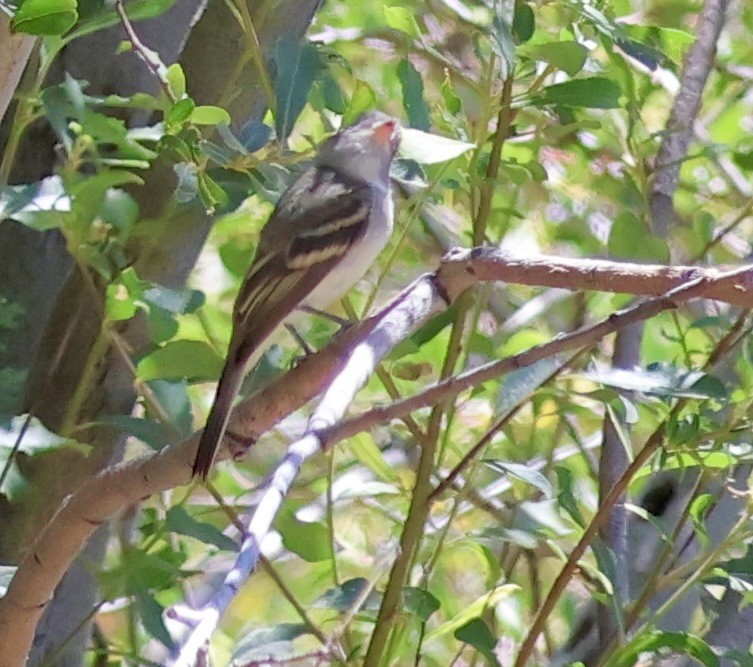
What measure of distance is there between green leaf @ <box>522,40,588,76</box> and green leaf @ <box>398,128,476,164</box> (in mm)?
142

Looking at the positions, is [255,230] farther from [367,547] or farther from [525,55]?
[525,55]

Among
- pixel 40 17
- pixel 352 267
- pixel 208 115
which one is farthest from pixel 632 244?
pixel 40 17

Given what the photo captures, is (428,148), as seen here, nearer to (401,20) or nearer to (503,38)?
(503,38)

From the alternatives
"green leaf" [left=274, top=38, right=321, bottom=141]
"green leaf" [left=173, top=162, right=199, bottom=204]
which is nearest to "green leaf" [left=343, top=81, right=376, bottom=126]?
"green leaf" [left=274, top=38, right=321, bottom=141]

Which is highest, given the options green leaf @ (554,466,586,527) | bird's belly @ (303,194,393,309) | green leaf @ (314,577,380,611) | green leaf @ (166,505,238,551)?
bird's belly @ (303,194,393,309)

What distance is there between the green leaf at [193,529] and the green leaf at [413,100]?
391 millimetres

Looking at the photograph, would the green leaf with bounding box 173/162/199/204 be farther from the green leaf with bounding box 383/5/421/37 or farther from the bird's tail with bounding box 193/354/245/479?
the green leaf with bounding box 383/5/421/37

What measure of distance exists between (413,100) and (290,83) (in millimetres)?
137

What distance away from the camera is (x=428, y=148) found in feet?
2.77

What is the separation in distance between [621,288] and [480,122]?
1.12 ft

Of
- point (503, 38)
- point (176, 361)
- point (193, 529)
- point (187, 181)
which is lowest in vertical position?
point (193, 529)

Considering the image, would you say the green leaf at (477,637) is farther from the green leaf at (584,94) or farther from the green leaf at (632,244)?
the green leaf at (584,94)

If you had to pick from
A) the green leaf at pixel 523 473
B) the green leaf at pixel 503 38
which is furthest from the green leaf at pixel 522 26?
the green leaf at pixel 523 473

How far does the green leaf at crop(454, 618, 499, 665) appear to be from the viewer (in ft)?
3.24
